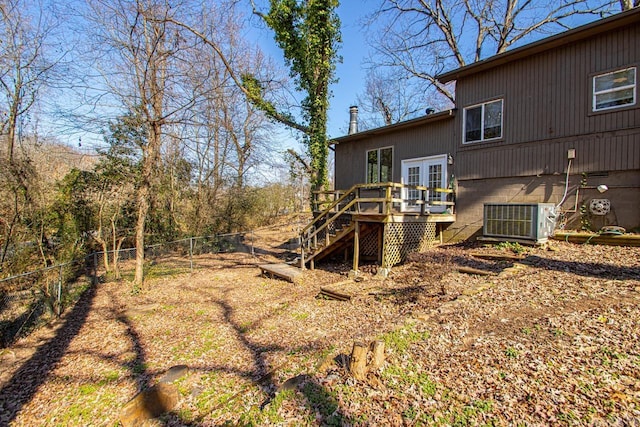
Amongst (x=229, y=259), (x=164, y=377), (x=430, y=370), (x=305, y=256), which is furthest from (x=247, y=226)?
(x=430, y=370)

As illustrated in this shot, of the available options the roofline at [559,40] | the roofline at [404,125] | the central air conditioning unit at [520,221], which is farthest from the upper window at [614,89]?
the roofline at [404,125]

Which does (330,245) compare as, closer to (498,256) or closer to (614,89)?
(498,256)

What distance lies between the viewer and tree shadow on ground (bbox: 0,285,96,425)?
3588 mm

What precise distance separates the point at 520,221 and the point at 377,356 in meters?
5.99

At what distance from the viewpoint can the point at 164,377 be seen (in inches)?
→ 142

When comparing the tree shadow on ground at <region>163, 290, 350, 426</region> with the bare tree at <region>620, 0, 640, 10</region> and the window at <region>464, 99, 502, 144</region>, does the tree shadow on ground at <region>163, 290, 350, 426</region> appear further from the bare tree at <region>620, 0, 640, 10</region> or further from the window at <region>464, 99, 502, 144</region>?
the bare tree at <region>620, 0, 640, 10</region>

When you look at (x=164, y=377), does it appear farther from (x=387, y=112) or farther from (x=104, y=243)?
(x=387, y=112)

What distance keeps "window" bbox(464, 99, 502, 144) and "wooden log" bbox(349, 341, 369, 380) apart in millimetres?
7967

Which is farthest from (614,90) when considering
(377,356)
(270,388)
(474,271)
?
(270,388)

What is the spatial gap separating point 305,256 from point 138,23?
7.15 m

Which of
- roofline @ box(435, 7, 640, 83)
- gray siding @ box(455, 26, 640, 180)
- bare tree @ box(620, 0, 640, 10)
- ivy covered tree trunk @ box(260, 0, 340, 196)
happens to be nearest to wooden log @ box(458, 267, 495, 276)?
gray siding @ box(455, 26, 640, 180)

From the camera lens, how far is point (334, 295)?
247 inches

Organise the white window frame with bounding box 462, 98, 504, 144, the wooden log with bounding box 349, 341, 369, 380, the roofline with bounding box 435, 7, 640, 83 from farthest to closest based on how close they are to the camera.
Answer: the white window frame with bounding box 462, 98, 504, 144, the roofline with bounding box 435, 7, 640, 83, the wooden log with bounding box 349, 341, 369, 380

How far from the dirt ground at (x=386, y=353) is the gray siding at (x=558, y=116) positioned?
2077 millimetres
